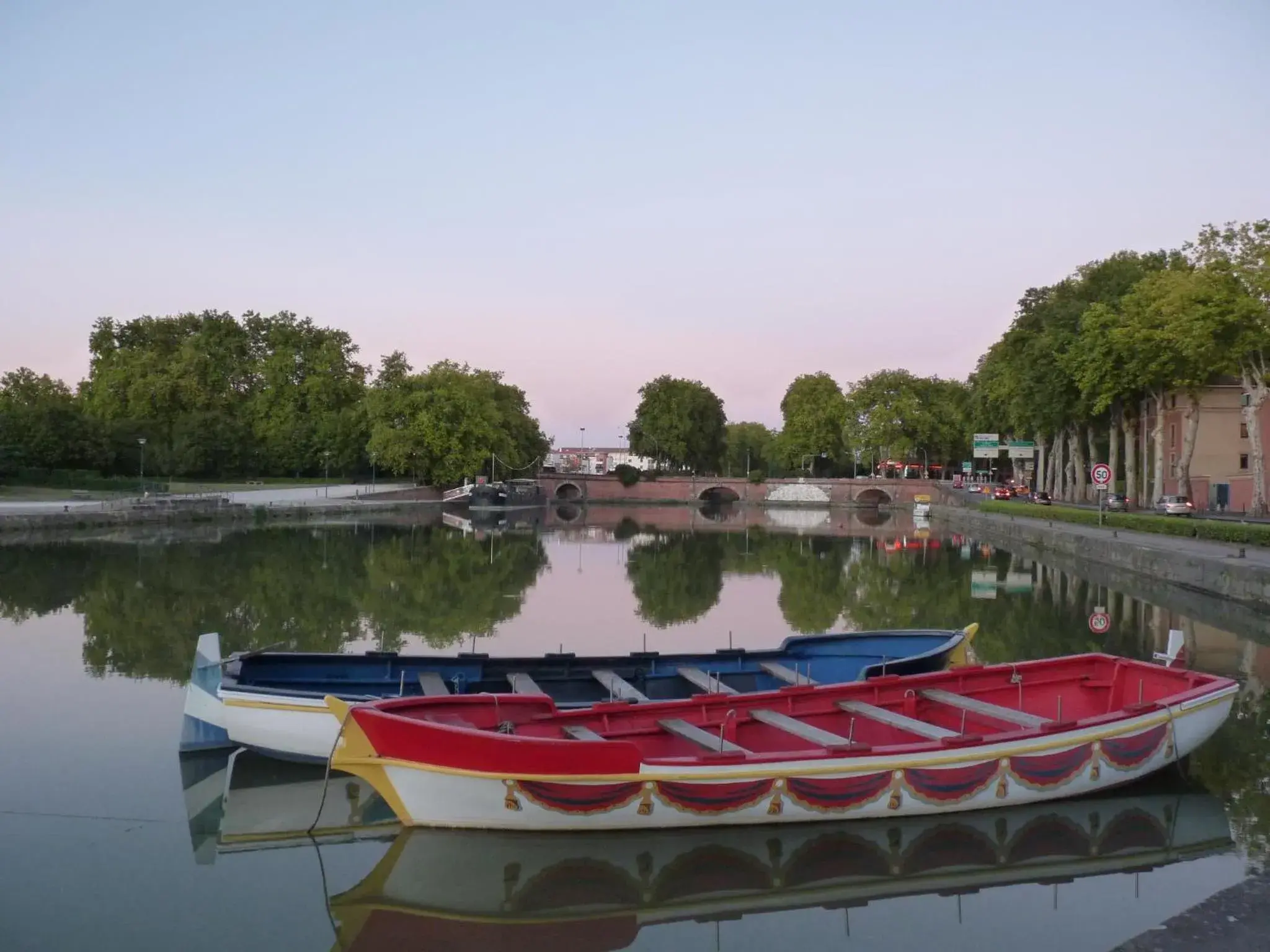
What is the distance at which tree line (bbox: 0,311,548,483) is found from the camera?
213ft

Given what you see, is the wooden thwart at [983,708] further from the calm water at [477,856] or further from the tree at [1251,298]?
the tree at [1251,298]

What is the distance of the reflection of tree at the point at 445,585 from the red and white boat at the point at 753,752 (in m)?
8.52

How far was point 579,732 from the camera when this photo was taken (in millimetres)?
8992

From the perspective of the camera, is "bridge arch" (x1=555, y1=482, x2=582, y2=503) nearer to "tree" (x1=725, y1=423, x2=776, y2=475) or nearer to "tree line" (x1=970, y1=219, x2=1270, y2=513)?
"tree" (x1=725, y1=423, x2=776, y2=475)

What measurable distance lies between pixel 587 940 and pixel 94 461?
61177mm

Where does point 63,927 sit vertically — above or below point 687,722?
below

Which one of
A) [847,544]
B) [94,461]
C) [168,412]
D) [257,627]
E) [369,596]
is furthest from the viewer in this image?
[168,412]

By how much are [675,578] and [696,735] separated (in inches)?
821

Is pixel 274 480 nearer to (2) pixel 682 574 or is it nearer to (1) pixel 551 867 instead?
(2) pixel 682 574

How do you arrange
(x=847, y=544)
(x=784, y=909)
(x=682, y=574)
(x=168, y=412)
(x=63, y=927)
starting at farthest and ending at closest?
(x=168, y=412) < (x=847, y=544) < (x=682, y=574) < (x=784, y=909) < (x=63, y=927)

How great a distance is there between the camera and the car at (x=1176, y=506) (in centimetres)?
4078

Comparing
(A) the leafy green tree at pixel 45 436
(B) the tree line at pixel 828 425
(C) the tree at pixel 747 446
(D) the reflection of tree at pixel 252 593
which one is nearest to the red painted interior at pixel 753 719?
(D) the reflection of tree at pixel 252 593

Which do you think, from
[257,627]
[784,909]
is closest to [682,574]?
[257,627]

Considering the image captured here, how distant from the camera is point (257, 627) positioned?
18.5m
